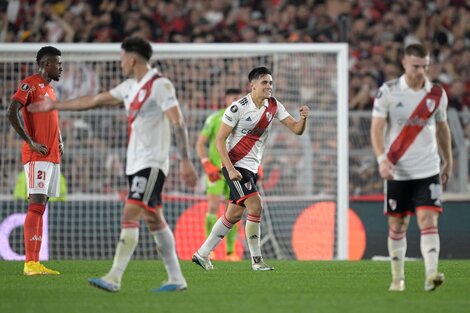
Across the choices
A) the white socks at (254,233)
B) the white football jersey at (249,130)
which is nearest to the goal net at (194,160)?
the white football jersey at (249,130)

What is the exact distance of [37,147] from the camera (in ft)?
34.2

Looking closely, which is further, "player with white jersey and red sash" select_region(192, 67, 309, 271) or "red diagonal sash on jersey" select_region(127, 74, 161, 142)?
"player with white jersey and red sash" select_region(192, 67, 309, 271)

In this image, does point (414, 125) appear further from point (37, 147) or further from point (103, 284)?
point (37, 147)

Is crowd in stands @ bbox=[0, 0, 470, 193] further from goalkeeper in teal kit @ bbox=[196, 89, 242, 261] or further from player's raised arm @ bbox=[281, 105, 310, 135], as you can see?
player's raised arm @ bbox=[281, 105, 310, 135]

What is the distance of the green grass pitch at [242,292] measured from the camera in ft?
24.1

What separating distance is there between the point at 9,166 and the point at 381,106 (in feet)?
29.5

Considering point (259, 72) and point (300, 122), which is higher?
point (259, 72)

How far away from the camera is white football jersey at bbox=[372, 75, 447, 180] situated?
331 inches

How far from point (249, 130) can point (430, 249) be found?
3252 mm

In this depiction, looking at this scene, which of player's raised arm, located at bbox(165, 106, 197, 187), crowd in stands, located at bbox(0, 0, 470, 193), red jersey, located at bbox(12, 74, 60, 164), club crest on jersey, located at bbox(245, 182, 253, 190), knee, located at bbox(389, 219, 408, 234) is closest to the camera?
player's raised arm, located at bbox(165, 106, 197, 187)

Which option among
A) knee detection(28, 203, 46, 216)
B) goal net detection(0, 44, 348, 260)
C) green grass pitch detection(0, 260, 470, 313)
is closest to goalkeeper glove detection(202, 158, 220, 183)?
goal net detection(0, 44, 348, 260)

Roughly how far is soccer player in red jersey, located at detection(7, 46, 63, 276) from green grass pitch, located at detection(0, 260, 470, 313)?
40 centimetres

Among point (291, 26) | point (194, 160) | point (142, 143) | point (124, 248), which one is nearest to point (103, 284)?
point (124, 248)

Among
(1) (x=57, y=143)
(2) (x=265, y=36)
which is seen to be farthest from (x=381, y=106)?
(2) (x=265, y=36)
